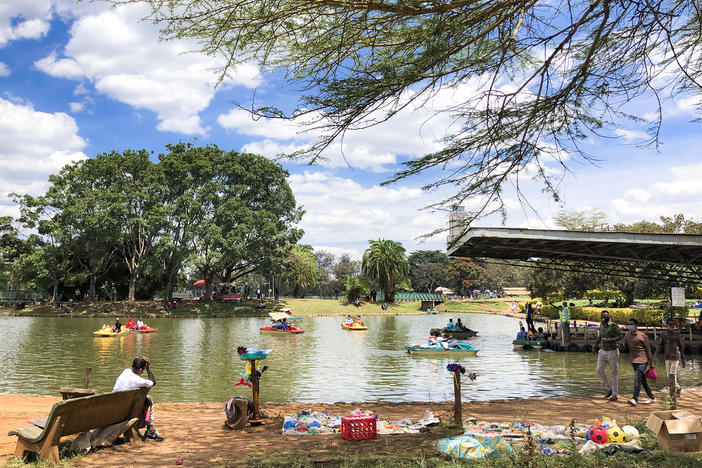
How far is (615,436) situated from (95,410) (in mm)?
7165

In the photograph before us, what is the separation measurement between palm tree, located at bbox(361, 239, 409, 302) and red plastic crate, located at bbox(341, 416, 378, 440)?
2140 inches

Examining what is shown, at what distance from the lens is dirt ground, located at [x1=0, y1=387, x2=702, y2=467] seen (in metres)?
6.65

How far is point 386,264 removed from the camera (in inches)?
2432

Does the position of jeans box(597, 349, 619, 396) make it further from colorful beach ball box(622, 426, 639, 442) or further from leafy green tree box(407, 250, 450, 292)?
leafy green tree box(407, 250, 450, 292)

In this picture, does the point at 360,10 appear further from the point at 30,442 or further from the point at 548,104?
the point at 30,442

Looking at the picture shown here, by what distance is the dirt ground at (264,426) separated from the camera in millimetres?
6648

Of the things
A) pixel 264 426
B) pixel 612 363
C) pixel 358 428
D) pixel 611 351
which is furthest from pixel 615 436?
pixel 264 426

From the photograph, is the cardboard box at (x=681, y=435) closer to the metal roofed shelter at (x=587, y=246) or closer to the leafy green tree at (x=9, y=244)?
the metal roofed shelter at (x=587, y=246)

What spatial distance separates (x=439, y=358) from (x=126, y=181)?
4006 cm

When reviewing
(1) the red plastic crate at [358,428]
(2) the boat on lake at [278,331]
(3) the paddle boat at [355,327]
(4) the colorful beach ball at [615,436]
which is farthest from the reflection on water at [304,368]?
(4) the colorful beach ball at [615,436]

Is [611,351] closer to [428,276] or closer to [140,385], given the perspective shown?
[140,385]

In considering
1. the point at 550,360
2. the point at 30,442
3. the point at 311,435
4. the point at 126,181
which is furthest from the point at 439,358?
the point at 126,181

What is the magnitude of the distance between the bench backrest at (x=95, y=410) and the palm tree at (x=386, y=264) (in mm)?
54916

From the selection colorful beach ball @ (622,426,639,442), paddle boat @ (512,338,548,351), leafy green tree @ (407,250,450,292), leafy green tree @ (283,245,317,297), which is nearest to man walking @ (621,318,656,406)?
colorful beach ball @ (622,426,639,442)
